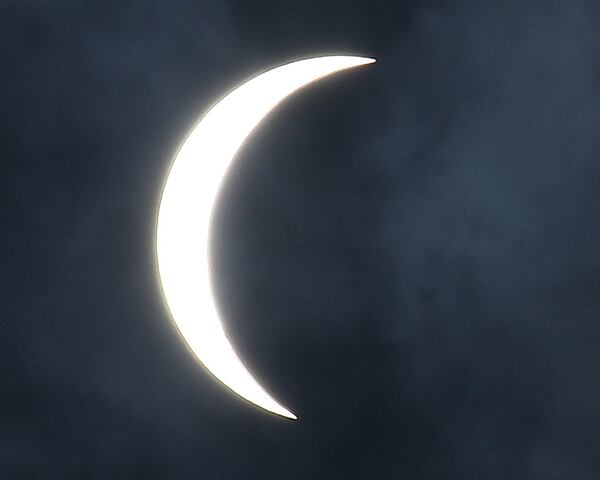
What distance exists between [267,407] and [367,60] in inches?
372

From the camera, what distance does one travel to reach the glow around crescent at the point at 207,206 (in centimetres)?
3067

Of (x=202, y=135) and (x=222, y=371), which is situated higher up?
(x=202, y=135)

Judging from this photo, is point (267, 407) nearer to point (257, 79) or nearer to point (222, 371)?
point (222, 371)

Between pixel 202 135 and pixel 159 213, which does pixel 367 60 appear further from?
pixel 159 213

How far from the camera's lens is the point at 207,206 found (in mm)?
31312

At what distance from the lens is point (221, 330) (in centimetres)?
3191

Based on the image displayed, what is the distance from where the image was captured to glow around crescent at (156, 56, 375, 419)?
30.7 meters

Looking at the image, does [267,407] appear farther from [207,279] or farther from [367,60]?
[367,60]

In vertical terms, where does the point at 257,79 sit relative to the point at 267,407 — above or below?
above

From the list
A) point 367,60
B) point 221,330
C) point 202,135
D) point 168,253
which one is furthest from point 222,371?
point 367,60

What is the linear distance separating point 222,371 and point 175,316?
6.39 ft

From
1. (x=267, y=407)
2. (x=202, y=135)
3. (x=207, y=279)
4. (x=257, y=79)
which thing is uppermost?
(x=257, y=79)

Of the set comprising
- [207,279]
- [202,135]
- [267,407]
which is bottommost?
[267,407]

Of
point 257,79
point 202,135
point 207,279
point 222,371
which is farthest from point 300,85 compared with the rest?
point 222,371
